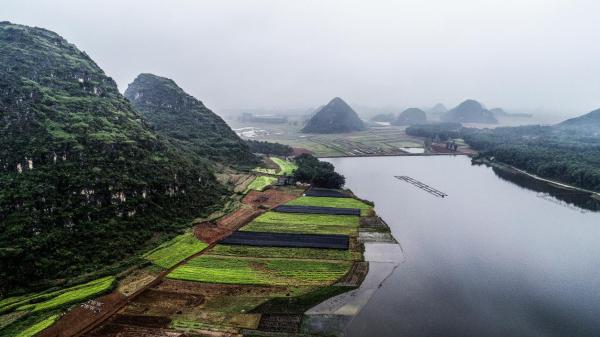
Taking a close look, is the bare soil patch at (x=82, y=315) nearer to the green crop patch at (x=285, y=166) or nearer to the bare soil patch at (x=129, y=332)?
the bare soil patch at (x=129, y=332)

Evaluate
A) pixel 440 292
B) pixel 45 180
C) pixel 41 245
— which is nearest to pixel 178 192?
pixel 45 180

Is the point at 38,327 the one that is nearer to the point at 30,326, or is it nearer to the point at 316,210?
the point at 30,326

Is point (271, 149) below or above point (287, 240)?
above

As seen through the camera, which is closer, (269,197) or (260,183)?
(269,197)

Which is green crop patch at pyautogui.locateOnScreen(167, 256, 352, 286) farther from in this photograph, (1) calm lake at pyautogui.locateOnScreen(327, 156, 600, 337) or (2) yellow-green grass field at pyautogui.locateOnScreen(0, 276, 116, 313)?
(2) yellow-green grass field at pyautogui.locateOnScreen(0, 276, 116, 313)

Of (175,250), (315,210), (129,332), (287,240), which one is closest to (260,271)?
(287,240)

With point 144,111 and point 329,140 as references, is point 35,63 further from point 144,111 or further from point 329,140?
point 329,140
